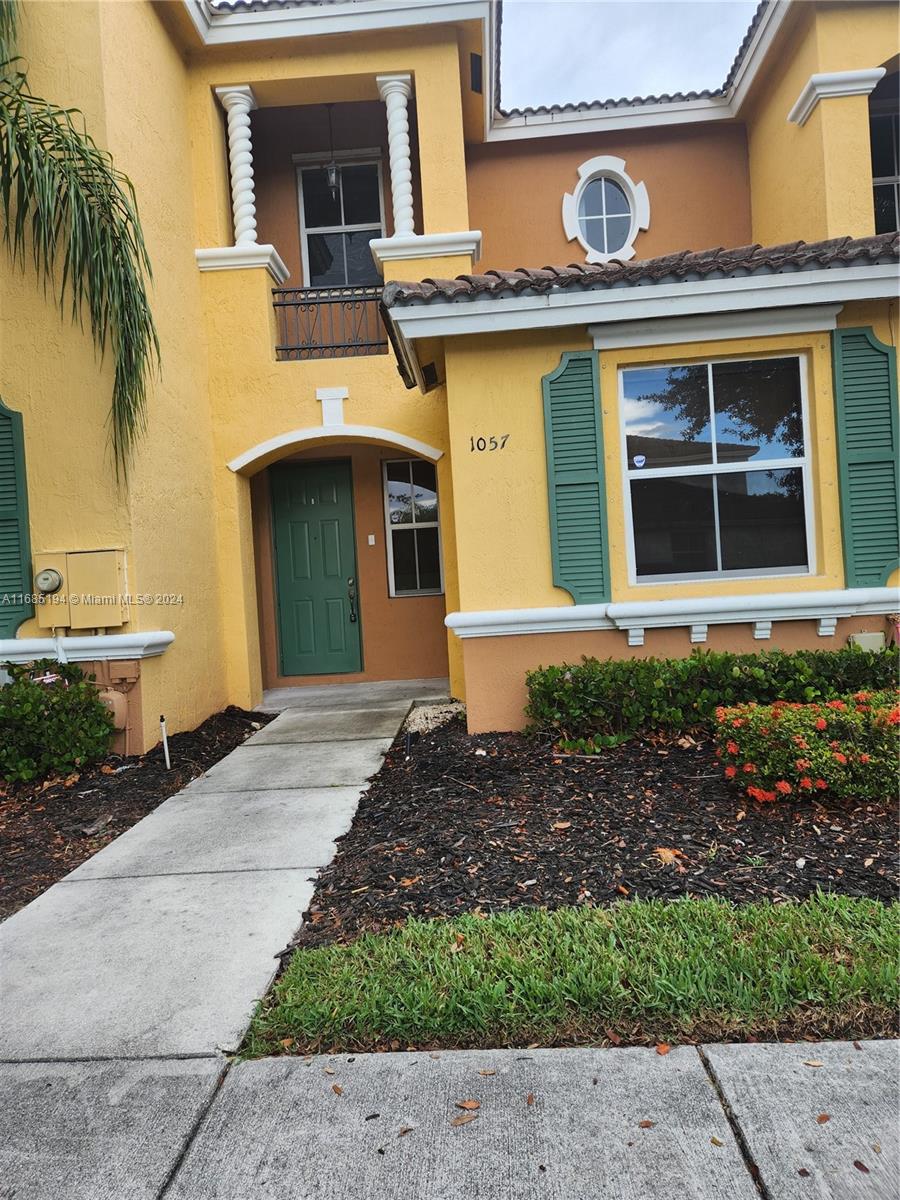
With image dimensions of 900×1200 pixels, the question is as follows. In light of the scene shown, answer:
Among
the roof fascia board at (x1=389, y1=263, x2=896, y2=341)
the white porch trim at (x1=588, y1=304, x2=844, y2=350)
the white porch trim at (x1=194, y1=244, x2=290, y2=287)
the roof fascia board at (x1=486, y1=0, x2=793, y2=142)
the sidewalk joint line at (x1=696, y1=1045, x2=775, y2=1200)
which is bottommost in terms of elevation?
the sidewalk joint line at (x1=696, y1=1045, x2=775, y2=1200)

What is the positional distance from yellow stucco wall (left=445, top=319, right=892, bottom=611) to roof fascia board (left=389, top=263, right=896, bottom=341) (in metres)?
0.24

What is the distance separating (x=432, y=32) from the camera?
805 cm

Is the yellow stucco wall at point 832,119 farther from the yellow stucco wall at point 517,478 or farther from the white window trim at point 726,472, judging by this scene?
the yellow stucco wall at point 517,478

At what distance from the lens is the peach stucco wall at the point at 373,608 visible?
9.41 m

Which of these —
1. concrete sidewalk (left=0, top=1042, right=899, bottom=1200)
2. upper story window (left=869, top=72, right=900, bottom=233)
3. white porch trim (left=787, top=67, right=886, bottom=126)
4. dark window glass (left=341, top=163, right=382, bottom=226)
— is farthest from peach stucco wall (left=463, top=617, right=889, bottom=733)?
dark window glass (left=341, top=163, right=382, bottom=226)

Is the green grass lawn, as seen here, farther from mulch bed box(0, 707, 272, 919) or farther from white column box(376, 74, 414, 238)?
white column box(376, 74, 414, 238)

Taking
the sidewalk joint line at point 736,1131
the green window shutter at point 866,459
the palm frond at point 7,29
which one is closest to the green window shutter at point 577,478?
the green window shutter at point 866,459

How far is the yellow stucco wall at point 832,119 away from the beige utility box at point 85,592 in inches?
295

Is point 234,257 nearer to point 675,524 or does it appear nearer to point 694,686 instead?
point 675,524

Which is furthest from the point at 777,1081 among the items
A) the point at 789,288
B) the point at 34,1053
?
the point at 789,288

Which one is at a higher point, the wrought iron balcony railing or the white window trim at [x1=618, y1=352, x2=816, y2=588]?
the wrought iron balcony railing

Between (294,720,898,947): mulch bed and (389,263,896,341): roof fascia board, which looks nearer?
(294,720,898,947): mulch bed

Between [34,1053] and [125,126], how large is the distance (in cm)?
686

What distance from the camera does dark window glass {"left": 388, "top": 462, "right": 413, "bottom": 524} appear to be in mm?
9469
